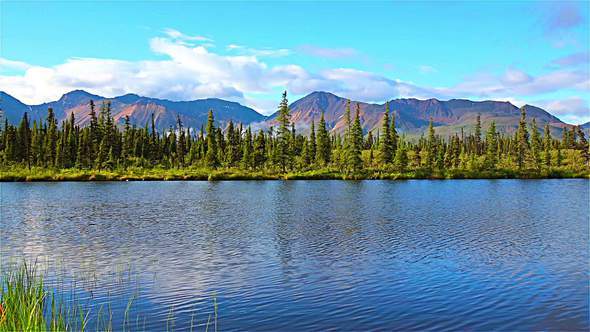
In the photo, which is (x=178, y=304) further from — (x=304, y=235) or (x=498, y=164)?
(x=498, y=164)

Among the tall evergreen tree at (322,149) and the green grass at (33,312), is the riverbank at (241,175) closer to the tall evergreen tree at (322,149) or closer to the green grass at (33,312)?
the tall evergreen tree at (322,149)

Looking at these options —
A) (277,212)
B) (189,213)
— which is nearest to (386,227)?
(277,212)

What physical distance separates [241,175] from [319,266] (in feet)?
302

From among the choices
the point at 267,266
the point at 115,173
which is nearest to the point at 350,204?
the point at 267,266

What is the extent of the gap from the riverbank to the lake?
6736cm

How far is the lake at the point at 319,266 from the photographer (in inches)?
627

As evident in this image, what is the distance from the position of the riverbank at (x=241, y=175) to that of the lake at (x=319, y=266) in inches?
2652

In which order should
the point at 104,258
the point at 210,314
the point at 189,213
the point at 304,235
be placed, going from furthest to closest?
1. the point at 189,213
2. the point at 304,235
3. the point at 104,258
4. the point at 210,314

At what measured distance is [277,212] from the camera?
4597 centimetres

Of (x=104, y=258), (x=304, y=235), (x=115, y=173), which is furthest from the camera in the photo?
(x=115, y=173)

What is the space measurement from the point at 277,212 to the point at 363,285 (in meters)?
26.8

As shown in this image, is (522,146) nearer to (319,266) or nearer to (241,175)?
(241,175)

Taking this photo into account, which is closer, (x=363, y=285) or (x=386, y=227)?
(x=363, y=285)

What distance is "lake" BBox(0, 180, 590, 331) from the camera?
52.2ft
